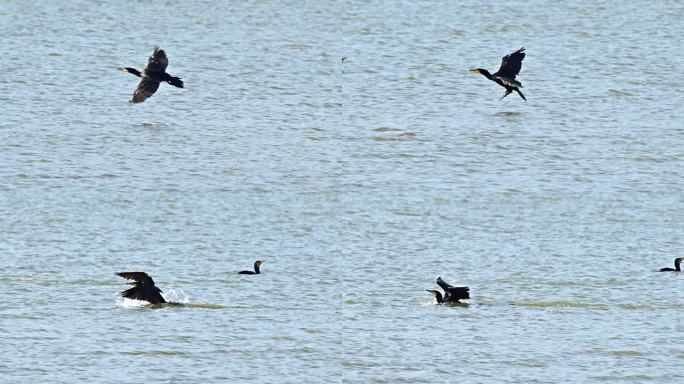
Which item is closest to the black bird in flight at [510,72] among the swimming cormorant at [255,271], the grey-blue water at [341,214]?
the grey-blue water at [341,214]

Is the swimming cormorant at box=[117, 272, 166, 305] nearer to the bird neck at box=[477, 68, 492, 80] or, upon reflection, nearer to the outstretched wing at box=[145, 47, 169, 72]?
the outstretched wing at box=[145, 47, 169, 72]

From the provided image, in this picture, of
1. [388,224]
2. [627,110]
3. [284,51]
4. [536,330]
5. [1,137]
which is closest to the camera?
[536,330]

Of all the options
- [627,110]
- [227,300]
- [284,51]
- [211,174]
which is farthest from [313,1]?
[227,300]

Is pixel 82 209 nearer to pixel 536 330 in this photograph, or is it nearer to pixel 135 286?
pixel 135 286

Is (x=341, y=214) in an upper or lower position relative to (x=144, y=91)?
lower

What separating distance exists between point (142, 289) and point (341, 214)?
10.7ft

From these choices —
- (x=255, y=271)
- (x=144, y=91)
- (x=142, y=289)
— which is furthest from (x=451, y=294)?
(x=144, y=91)

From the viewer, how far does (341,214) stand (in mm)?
17016

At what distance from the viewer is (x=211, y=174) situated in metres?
17.2

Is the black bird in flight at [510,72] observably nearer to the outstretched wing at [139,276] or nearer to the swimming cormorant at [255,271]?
the swimming cormorant at [255,271]

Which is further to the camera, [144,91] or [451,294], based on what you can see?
[144,91]

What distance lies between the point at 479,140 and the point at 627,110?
3045 mm

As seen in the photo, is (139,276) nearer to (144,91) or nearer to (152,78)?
(144,91)

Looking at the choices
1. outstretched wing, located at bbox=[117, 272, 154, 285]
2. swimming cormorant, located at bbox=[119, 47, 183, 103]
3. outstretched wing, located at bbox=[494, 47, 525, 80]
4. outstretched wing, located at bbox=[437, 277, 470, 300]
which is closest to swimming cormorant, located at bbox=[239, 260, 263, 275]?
outstretched wing, located at bbox=[117, 272, 154, 285]
